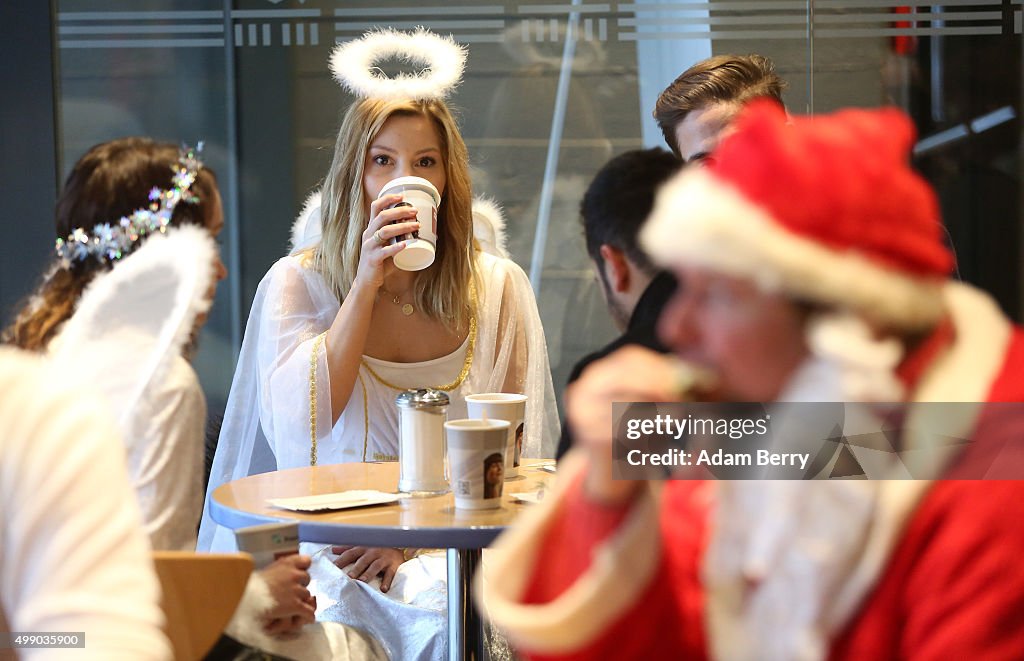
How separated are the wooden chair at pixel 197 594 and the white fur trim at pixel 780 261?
2.50 ft

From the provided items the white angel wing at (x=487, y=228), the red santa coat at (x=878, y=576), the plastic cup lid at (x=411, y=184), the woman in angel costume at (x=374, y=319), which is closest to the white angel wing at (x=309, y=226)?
the woman in angel costume at (x=374, y=319)

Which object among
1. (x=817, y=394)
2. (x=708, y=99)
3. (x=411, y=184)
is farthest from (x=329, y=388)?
(x=817, y=394)

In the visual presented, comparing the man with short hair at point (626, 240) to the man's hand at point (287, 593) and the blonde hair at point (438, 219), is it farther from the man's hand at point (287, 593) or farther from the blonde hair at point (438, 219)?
the blonde hair at point (438, 219)

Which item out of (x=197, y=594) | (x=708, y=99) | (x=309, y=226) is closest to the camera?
(x=197, y=594)

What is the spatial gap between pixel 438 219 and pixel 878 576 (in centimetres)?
199

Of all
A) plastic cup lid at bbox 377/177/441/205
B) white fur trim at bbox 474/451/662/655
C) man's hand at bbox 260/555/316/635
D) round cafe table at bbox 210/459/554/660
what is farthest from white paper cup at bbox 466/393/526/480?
white fur trim at bbox 474/451/662/655

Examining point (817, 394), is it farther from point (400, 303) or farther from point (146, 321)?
point (400, 303)

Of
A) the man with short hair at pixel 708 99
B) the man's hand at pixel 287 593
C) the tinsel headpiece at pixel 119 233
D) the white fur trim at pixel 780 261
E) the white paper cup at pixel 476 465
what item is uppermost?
the man with short hair at pixel 708 99

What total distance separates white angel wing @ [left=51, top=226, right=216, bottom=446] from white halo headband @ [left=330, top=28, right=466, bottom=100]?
133 cm

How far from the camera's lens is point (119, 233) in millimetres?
1505

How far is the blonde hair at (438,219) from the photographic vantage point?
8.56 ft

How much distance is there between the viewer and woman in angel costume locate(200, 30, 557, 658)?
243cm

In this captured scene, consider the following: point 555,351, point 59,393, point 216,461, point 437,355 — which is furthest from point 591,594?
point 555,351

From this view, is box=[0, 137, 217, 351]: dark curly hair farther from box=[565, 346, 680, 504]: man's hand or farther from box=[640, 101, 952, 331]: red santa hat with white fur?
box=[640, 101, 952, 331]: red santa hat with white fur
